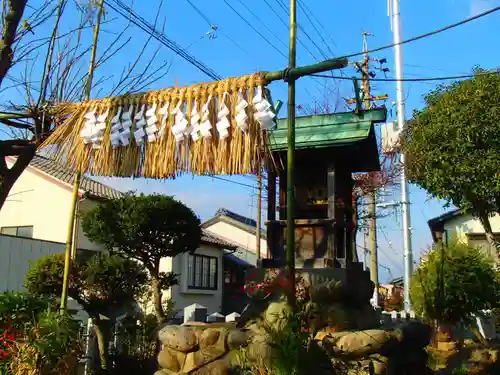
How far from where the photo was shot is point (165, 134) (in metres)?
6.49

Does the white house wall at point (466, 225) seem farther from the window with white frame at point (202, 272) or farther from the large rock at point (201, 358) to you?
the large rock at point (201, 358)

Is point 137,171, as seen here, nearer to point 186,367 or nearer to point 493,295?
point 186,367

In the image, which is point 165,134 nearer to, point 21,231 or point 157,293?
point 157,293

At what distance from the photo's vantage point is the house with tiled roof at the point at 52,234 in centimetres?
1505

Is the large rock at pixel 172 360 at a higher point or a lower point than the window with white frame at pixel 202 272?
lower

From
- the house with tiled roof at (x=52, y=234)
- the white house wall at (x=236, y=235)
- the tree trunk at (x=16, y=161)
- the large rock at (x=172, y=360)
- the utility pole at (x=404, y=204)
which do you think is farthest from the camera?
the white house wall at (x=236, y=235)

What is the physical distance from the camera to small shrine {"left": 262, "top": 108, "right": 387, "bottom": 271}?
7758 millimetres

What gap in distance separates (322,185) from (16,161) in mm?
4512

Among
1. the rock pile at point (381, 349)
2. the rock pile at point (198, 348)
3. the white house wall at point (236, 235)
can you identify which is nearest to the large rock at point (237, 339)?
the rock pile at point (198, 348)

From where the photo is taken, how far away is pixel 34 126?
691 cm

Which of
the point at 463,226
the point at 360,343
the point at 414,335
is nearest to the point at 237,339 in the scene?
the point at 360,343

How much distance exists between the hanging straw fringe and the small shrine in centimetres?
144

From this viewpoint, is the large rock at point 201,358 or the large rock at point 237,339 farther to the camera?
the large rock at point 201,358

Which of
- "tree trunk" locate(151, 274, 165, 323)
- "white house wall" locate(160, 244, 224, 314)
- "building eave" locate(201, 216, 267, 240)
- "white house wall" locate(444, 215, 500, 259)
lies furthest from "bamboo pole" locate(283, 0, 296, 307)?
"building eave" locate(201, 216, 267, 240)
